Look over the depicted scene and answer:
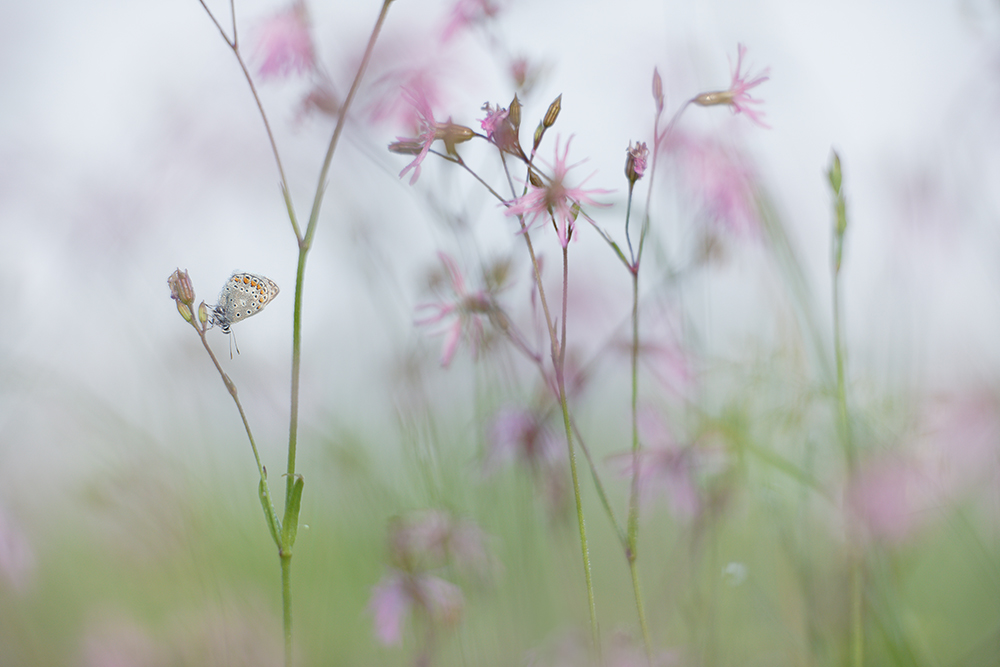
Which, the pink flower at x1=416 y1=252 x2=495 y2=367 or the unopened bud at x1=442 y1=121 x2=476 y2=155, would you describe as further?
the pink flower at x1=416 y1=252 x2=495 y2=367

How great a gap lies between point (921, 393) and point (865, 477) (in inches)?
7.6

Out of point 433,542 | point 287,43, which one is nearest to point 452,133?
point 287,43

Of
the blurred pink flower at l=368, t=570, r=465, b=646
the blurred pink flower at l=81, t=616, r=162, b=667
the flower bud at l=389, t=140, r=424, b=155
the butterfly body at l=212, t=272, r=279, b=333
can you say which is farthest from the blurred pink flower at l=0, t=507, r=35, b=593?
the flower bud at l=389, t=140, r=424, b=155

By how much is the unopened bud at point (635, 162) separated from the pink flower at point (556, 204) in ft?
0.08

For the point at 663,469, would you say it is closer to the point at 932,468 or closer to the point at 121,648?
the point at 932,468

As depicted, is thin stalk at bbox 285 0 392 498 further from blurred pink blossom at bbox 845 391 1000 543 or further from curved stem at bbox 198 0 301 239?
blurred pink blossom at bbox 845 391 1000 543

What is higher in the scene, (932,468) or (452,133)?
(452,133)

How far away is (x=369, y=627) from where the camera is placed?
1.29 metres

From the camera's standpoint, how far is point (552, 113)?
52cm

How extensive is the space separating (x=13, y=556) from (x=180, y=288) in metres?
0.72

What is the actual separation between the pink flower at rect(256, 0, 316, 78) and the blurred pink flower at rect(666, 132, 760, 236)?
0.50 meters

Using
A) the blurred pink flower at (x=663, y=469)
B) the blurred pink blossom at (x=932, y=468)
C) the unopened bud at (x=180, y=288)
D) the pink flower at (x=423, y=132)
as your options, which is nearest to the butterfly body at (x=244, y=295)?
the unopened bud at (x=180, y=288)

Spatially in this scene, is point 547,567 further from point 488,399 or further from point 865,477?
point 865,477

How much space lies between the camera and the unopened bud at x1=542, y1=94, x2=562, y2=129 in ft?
1.66
